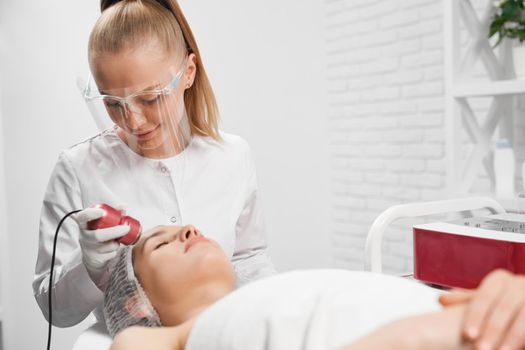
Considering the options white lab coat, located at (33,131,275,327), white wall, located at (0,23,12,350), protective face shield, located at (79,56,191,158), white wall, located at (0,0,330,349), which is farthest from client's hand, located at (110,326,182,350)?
white wall, located at (0,23,12,350)

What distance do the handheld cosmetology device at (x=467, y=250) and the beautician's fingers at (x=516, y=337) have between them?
0.87 meters

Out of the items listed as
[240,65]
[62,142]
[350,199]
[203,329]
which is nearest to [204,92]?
[203,329]

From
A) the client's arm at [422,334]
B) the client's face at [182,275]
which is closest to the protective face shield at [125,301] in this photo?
the client's face at [182,275]

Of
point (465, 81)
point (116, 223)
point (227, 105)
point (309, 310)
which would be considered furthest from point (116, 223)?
point (227, 105)

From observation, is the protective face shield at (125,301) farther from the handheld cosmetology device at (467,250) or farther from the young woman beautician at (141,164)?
the handheld cosmetology device at (467,250)

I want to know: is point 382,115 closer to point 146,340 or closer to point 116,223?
point 116,223

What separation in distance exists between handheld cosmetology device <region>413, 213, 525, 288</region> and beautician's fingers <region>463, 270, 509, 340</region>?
2.67 ft

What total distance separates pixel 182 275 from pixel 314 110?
3.00 meters

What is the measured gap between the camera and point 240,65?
3.80 meters

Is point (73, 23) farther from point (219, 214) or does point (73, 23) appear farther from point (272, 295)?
point (272, 295)

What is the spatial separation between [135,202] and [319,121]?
2.77 meters

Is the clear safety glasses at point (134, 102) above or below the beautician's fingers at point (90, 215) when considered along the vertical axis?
above

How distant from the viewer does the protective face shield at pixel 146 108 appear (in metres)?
1.38

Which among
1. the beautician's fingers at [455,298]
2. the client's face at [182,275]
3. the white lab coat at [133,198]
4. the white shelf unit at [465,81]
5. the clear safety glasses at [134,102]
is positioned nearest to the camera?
the beautician's fingers at [455,298]
